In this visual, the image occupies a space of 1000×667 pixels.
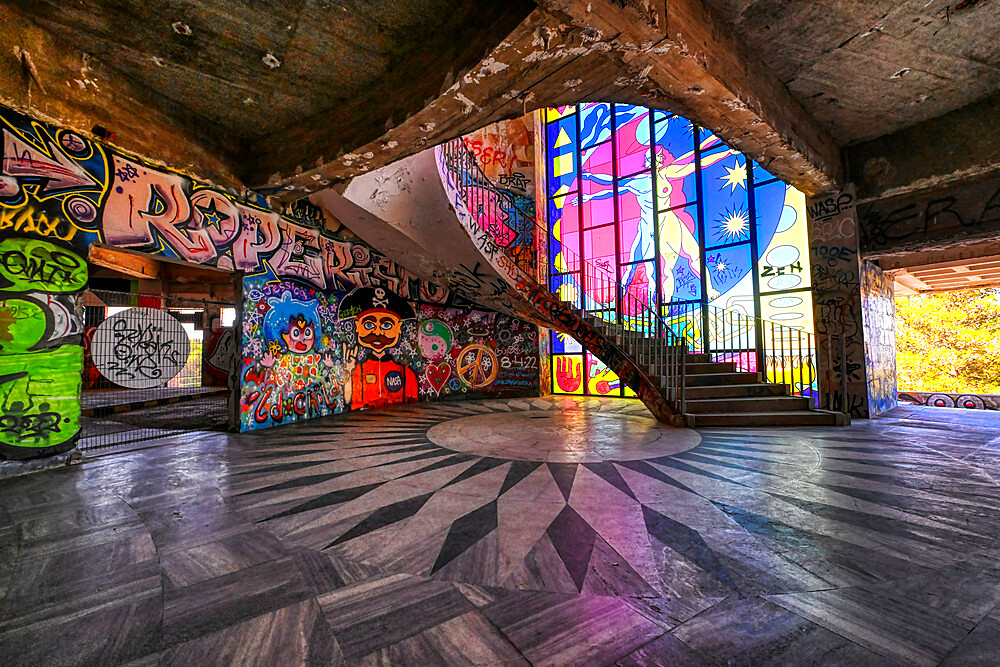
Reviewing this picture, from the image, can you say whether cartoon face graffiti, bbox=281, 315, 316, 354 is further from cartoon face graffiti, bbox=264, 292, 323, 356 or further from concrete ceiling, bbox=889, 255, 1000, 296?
concrete ceiling, bbox=889, 255, 1000, 296

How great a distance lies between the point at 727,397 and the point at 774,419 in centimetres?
89

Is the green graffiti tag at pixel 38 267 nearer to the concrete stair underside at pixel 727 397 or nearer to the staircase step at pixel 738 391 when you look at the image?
the concrete stair underside at pixel 727 397

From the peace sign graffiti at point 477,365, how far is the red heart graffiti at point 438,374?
369 mm

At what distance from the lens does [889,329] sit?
8242mm

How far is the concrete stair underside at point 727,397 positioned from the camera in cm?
652

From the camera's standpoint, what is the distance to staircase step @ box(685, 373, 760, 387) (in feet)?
24.9

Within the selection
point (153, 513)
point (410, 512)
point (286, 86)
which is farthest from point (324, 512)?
point (286, 86)

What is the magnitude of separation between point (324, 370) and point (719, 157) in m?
9.85

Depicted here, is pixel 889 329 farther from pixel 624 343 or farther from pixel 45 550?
pixel 45 550

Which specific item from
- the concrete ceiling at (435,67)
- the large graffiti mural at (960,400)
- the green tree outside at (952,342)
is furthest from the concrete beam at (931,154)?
the green tree outside at (952,342)

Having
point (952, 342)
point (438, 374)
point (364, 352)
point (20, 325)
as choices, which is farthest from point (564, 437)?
point (952, 342)

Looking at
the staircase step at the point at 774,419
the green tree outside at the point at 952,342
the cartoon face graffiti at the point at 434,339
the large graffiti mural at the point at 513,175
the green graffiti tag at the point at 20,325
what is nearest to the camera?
the green graffiti tag at the point at 20,325

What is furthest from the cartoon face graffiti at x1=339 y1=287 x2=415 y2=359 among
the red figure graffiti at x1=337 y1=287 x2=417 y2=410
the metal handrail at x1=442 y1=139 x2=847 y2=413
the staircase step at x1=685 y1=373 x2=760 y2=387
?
the staircase step at x1=685 y1=373 x2=760 y2=387

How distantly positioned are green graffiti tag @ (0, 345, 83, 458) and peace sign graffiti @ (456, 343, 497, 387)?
750 centimetres
